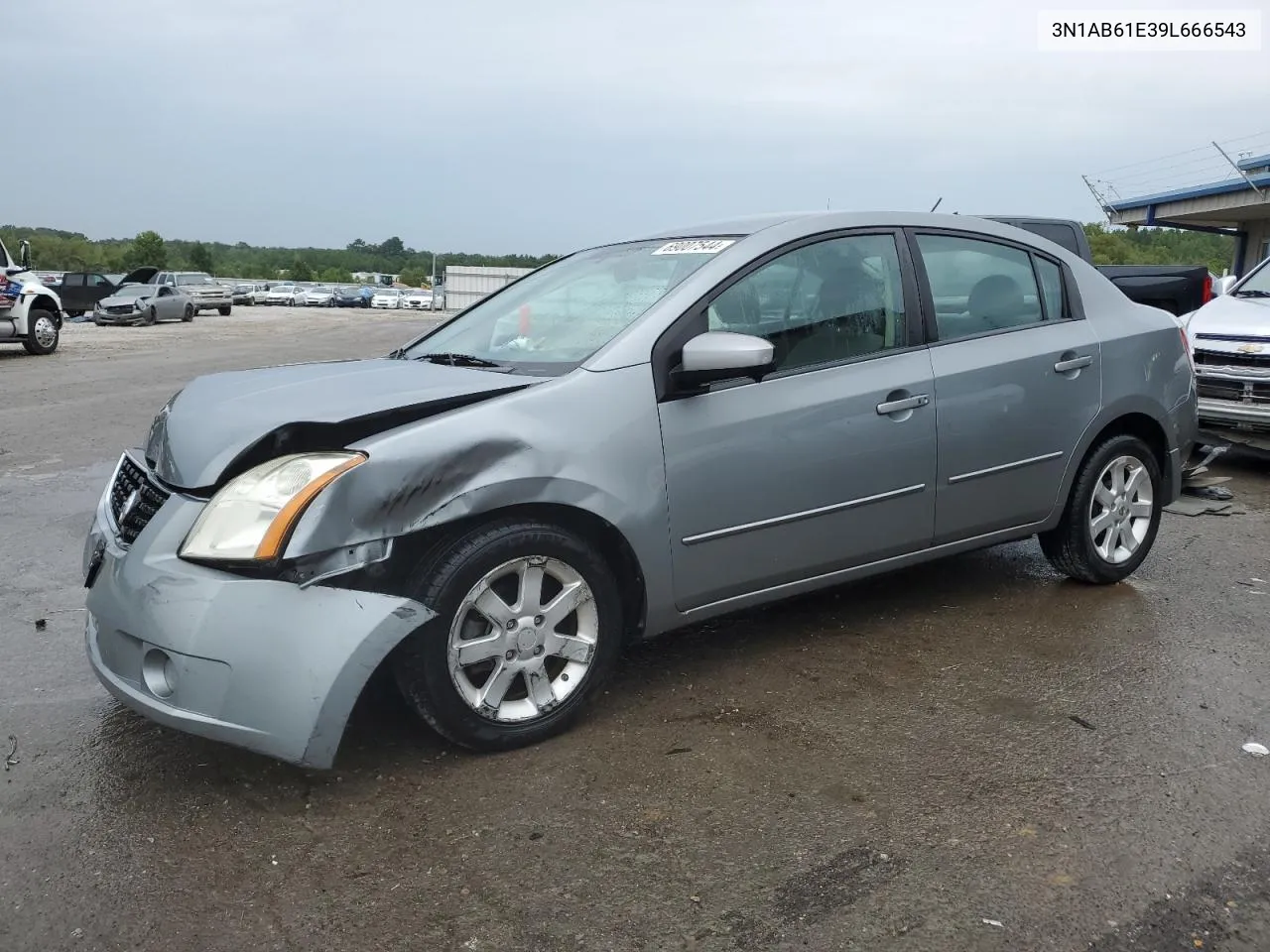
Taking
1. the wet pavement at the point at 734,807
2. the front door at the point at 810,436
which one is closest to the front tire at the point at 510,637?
the wet pavement at the point at 734,807

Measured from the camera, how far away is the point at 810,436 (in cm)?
379

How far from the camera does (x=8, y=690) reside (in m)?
3.74

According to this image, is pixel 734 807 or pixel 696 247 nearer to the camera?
pixel 734 807

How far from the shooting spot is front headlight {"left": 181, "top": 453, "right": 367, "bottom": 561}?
288cm

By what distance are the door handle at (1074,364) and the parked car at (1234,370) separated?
13.4 ft

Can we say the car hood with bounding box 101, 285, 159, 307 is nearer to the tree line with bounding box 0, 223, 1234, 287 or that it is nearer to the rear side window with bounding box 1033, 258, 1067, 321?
the tree line with bounding box 0, 223, 1234, 287

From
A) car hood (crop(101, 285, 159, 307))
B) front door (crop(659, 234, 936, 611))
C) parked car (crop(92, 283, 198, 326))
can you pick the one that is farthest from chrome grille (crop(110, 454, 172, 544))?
car hood (crop(101, 285, 159, 307))

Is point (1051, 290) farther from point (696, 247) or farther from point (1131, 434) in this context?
point (696, 247)

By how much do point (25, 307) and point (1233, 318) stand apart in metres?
17.9

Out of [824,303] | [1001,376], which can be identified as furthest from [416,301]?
[824,303]

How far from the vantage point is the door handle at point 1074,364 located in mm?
4543

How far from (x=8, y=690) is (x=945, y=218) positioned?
4.01 m

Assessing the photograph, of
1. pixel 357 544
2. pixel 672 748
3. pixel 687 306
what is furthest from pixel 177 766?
pixel 687 306

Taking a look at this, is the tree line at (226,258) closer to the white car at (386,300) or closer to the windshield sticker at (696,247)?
the white car at (386,300)
